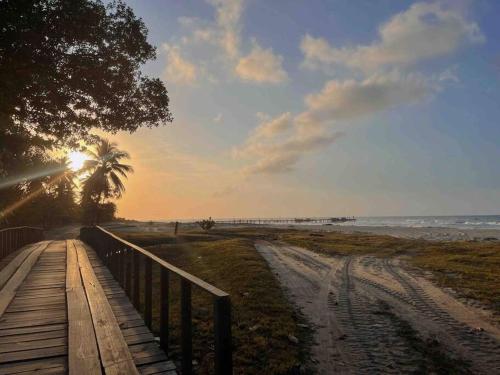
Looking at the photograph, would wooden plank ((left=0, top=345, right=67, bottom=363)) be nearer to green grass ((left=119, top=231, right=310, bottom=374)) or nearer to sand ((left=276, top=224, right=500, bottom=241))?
green grass ((left=119, top=231, right=310, bottom=374))

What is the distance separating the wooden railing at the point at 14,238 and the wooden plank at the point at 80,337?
28.1 ft

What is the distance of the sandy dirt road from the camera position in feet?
21.5

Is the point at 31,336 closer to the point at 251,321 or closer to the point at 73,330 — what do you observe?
the point at 73,330

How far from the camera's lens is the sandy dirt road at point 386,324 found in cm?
657

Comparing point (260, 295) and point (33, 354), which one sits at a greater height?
point (33, 354)

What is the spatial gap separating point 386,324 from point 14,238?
1778cm

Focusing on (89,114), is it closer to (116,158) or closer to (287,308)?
(287,308)

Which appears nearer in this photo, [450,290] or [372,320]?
[372,320]

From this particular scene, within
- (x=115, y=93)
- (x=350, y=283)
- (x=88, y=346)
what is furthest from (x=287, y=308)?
(x=115, y=93)

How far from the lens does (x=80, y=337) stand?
5695 mm

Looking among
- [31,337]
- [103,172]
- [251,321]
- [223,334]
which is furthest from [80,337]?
[103,172]

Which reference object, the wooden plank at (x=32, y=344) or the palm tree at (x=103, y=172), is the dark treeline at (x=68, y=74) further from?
the palm tree at (x=103, y=172)

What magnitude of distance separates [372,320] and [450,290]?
4418 millimetres

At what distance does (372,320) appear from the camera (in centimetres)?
871
